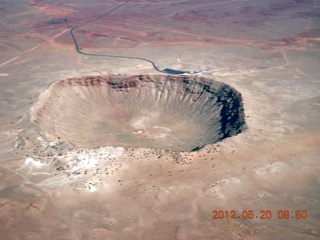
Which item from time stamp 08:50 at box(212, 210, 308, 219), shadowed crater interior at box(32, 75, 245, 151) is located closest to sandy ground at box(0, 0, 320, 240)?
time stamp 08:50 at box(212, 210, 308, 219)

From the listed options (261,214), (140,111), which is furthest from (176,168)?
(140,111)

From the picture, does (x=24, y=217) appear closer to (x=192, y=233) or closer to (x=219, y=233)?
(x=192, y=233)

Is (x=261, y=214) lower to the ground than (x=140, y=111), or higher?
higher

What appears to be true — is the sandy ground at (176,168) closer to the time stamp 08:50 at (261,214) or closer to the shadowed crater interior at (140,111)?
the time stamp 08:50 at (261,214)

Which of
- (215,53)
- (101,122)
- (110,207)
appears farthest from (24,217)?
(215,53)

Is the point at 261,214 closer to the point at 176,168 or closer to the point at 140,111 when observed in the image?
the point at 176,168

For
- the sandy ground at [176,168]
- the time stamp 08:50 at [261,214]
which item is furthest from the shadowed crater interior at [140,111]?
the time stamp 08:50 at [261,214]
